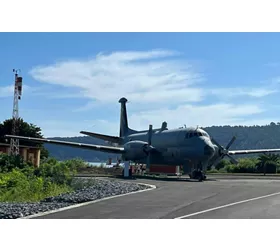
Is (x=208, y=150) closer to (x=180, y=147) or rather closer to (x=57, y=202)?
(x=180, y=147)

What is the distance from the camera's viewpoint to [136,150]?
39.5 meters

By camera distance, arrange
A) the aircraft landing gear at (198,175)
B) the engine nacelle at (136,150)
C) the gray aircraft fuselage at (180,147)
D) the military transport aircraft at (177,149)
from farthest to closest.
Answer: the engine nacelle at (136,150)
the military transport aircraft at (177,149)
the gray aircraft fuselage at (180,147)
the aircraft landing gear at (198,175)

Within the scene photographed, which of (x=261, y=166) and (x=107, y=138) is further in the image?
(x=261, y=166)

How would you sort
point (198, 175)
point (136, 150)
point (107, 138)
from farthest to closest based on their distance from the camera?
1. point (107, 138)
2. point (136, 150)
3. point (198, 175)

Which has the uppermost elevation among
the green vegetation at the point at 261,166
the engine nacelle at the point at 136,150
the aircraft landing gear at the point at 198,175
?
the engine nacelle at the point at 136,150

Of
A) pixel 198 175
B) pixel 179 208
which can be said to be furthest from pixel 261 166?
pixel 179 208

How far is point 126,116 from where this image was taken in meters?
56.0

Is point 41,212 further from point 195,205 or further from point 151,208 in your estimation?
point 195,205

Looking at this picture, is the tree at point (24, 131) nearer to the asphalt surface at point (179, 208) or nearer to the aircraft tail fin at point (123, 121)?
the aircraft tail fin at point (123, 121)

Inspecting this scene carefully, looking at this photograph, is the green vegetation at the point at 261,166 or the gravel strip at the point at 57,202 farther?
the green vegetation at the point at 261,166

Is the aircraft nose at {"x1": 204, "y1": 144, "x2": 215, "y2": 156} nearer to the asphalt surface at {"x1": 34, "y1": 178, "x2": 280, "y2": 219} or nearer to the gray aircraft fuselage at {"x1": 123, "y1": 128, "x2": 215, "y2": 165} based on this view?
the gray aircraft fuselage at {"x1": 123, "y1": 128, "x2": 215, "y2": 165}

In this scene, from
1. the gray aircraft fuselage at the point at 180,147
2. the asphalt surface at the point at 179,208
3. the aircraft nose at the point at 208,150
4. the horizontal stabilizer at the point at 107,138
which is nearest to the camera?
the asphalt surface at the point at 179,208

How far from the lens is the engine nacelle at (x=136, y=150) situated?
39.2 metres

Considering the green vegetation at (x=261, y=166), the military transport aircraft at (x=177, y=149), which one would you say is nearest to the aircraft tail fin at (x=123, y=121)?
the military transport aircraft at (x=177, y=149)
